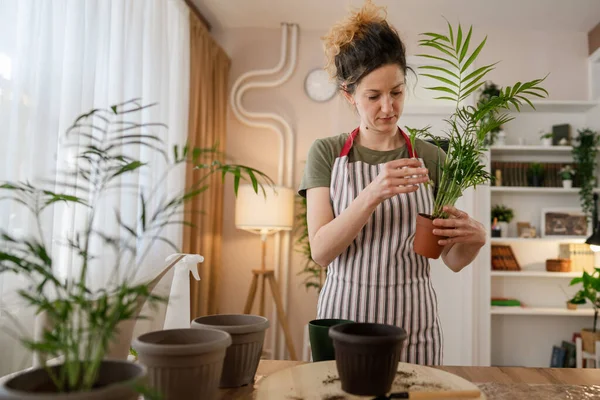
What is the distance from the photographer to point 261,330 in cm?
89

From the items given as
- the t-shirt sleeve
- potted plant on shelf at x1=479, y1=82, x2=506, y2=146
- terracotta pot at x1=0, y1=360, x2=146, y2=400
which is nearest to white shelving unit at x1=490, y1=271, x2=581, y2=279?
potted plant on shelf at x1=479, y1=82, x2=506, y2=146

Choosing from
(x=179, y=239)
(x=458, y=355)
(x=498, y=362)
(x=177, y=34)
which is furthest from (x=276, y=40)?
(x=498, y=362)

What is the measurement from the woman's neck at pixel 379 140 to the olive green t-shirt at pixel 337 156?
2cm

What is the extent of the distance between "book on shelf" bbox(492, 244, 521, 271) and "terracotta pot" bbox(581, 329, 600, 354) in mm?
680

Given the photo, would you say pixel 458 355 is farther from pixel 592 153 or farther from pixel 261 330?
pixel 261 330

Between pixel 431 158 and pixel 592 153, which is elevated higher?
pixel 592 153

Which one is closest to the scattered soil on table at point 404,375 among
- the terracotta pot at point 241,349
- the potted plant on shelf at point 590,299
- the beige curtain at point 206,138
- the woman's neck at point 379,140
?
the terracotta pot at point 241,349

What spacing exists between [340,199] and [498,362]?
3.38 metres

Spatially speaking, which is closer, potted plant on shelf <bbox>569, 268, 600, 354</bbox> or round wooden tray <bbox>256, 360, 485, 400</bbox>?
round wooden tray <bbox>256, 360, 485, 400</bbox>

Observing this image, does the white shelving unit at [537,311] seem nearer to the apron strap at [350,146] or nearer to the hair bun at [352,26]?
the apron strap at [350,146]

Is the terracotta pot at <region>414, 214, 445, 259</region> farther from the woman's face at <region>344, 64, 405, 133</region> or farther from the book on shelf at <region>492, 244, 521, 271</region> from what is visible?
the book on shelf at <region>492, 244, 521, 271</region>

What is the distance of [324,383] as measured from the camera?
861 mm

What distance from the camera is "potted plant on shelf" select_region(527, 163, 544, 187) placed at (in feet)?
13.5

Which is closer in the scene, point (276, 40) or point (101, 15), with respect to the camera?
point (101, 15)
